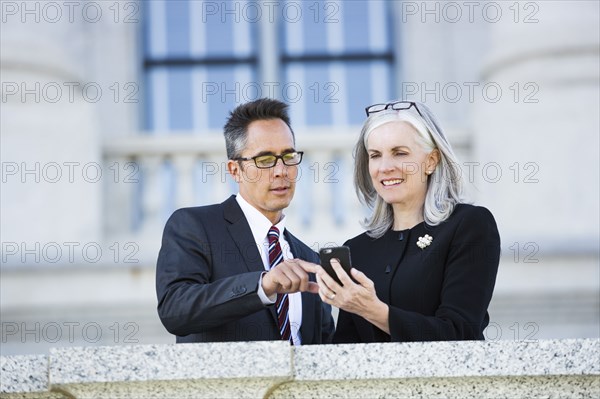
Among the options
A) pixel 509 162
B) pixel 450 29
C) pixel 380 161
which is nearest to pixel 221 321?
pixel 380 161

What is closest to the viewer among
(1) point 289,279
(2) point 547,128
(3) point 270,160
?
(1) point 289,279

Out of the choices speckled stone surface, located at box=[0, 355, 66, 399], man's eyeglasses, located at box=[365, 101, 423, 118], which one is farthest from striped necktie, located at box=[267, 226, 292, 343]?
speckled stone surface, located at box=[0, 355, 66, 399]

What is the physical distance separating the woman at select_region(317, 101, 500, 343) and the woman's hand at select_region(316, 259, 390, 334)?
0.04ft

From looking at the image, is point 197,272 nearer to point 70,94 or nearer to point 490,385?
point 490,385

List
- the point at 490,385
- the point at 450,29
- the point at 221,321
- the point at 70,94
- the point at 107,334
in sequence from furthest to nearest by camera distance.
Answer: the point at 450,29
the point at 70,94
the point at 107,334
the point at 221,321
the point at 490,385

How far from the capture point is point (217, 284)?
480 centimetres

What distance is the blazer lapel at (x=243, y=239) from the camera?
516cm

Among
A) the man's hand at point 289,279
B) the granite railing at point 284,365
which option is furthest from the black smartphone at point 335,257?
the granite railing at point 284,365

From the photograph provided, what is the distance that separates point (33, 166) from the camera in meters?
10.4

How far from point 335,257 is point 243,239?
81 cm

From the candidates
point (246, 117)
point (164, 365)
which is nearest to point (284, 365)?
point (164, 365)

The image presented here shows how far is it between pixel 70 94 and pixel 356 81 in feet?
9.68

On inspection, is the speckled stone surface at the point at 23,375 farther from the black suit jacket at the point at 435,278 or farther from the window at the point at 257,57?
the window at the point at 257,57

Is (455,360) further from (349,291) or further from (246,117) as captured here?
(246,117)
